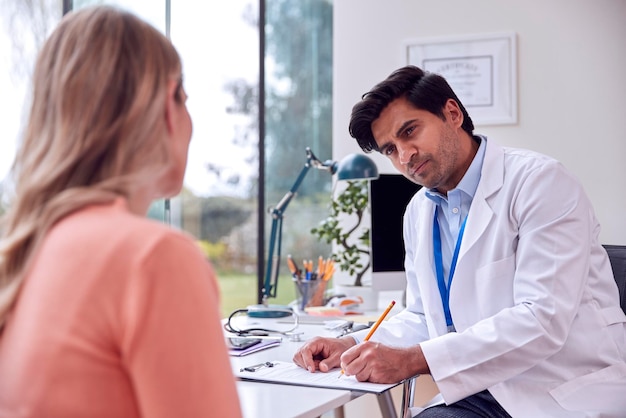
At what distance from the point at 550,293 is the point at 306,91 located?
3.20 metres

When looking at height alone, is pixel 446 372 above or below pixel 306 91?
below

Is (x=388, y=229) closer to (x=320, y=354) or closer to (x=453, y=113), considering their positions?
(x=453, y=113)

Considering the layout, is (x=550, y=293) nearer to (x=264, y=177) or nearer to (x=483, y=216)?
(x=483, y=216)

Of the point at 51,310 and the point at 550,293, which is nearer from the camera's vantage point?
the point at 51,310

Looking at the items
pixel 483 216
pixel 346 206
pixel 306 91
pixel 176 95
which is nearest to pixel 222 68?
pixel 306 91

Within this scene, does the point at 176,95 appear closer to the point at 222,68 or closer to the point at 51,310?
the point at 51,310

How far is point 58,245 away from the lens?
2.42 ft

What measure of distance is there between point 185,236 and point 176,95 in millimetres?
228

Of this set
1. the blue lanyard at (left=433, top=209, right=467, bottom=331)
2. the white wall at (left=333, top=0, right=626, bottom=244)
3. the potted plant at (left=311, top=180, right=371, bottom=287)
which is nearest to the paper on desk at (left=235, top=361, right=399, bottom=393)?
the blue lanyard at (left=433, top=209, right=467, bottom=331)

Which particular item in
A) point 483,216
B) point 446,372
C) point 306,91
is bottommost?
point 446,372

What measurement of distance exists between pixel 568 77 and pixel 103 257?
9.31ft

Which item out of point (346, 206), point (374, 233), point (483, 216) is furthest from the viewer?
point (346, 206)

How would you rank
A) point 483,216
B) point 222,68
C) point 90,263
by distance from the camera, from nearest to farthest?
point 90,263 → point 483,216 → point 222,68

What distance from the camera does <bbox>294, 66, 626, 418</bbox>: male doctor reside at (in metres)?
1.59
